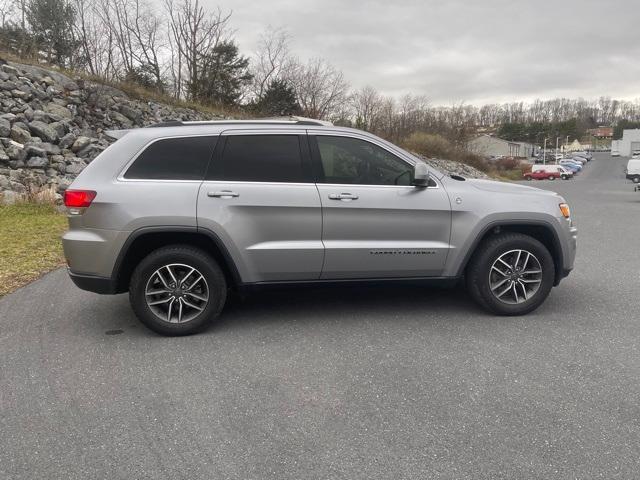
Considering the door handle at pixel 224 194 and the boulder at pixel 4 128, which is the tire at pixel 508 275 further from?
the boulder at pixel 4 128

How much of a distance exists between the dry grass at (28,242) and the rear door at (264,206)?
316cm

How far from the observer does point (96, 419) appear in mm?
2850

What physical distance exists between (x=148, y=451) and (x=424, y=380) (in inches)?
72.2

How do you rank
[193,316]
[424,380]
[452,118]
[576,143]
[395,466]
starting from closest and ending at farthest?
[395,466] → [424,380] → [193,316] → [452,118] → [576,143]

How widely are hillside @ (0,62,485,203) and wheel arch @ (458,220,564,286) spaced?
1086 cm

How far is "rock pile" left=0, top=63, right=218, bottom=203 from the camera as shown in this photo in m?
13.0

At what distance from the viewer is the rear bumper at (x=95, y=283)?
13.1 ft

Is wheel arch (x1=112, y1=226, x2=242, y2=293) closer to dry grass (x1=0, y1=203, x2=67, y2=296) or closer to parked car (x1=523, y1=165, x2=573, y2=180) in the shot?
dry grass (x1=0, y1=203, x2=67, y2=296)

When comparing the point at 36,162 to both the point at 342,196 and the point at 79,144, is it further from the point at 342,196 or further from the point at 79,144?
the point at 342,196

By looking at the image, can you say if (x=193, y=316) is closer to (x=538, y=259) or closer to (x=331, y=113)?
(x=538, y=259)

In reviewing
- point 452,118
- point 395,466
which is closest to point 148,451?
point 395,466

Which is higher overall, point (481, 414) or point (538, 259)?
point (538, 259)

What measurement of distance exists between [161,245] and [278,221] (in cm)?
106

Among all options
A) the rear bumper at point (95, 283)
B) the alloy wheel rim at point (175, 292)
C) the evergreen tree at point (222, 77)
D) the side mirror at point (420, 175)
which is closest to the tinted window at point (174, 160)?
the alloy wheel rim at point (175, 292)
